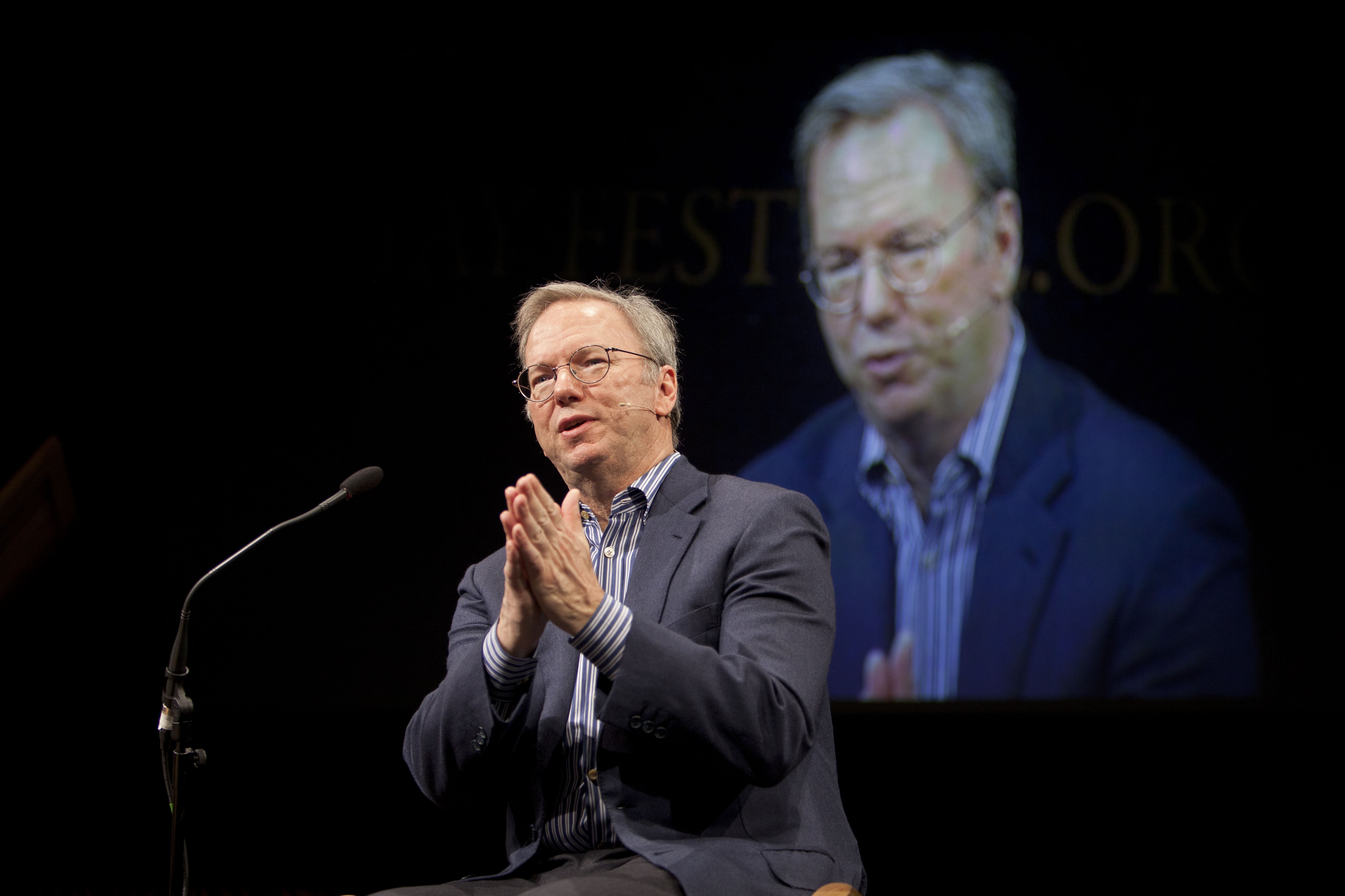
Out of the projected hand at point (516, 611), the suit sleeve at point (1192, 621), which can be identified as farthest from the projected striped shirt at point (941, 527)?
the projected hand at point (516, 611)

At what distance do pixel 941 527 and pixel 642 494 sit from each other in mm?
1605

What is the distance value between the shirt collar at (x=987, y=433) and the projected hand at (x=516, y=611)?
1.91 m

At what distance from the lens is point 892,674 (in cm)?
329

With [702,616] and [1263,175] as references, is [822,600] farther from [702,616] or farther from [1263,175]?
[1263,175]

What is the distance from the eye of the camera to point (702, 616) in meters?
1.82

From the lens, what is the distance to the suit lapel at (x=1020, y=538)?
128 inches

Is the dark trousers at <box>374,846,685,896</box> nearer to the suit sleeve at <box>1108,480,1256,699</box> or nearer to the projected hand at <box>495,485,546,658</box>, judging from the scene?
the projected hand at <box>495,485,546,658</box>

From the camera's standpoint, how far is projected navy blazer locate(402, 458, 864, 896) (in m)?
1.57

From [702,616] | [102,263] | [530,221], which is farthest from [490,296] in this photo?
[702,616]

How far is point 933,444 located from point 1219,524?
0.88 metres

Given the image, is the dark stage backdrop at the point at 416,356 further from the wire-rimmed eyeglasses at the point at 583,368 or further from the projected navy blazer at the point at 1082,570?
the wire-rimmed eyeglasses at the point at 583,368

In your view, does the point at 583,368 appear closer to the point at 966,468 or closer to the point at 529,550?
the point at 529,550

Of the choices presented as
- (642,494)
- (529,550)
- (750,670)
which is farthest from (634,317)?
(750,670)

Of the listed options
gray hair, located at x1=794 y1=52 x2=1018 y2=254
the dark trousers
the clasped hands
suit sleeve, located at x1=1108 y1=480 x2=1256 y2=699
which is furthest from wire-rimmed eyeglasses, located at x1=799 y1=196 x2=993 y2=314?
the dark trousers
